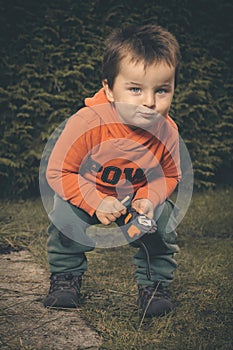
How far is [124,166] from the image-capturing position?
2.20 m

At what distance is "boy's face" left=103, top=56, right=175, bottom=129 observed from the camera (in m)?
1.99

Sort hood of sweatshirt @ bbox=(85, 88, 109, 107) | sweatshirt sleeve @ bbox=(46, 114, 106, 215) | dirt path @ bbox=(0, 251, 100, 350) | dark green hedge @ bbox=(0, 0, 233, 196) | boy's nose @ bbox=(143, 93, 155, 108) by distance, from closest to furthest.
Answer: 1. dirt path @ bbox=(0, 251, 100, 350)
2. boy's nose @ bbox=(143, 93, 155, 108)
3. sweatshirt sleeve @ bbox=(46, 114, 106, 215)
4. hood of sweatshirt @ bbox=(85, 88, 109, 107)
5. dark green hedge @ bbox=(0, 0, 233, 196)

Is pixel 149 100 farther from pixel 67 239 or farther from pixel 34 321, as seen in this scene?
pixel 34 321

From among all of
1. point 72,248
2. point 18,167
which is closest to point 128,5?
point 18,167

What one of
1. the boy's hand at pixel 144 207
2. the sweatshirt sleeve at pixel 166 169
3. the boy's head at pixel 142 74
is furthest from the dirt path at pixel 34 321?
the boy's head at pixel 142 74

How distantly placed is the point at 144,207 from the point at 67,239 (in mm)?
336

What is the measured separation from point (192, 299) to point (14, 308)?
0.71m

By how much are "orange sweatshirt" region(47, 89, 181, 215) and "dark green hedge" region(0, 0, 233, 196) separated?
1.86m

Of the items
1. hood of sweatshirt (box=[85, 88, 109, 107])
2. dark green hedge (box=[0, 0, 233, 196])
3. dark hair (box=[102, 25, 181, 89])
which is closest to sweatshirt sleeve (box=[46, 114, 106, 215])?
hood of sweatshirt (box=[85, 88, 109, 107])

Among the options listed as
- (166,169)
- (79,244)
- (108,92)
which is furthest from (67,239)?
(108,92)

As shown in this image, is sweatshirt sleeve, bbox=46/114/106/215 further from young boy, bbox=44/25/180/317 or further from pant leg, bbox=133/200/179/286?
pant leg, bbox=133/200/179/286

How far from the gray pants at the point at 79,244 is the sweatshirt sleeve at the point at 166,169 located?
0.09 meters

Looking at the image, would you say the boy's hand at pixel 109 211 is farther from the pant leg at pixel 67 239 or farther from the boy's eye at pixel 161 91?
the boy's eye at pixel 161 91

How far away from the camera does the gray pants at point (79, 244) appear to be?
2.11 m
